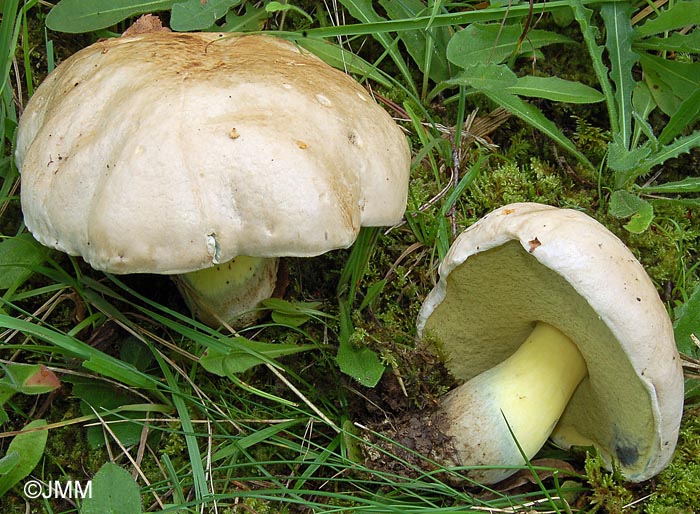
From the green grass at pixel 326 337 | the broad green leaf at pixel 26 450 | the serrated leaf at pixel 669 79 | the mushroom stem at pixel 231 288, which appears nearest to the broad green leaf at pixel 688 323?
the green grass at pixel 326 337

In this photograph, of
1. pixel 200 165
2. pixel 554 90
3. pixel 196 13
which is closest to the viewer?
pixel 200 165

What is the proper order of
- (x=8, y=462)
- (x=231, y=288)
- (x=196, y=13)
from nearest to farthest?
(x=8, y=462) → (x=231, y=288) → (x=196, y=13)

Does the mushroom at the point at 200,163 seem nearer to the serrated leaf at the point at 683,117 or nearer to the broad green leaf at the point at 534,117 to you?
the broad green leaf at the point at 534,117

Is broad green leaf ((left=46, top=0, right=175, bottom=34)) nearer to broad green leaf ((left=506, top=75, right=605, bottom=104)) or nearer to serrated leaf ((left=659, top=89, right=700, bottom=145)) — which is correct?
broad green leaf ((left=506, top=75, right=605, bottom=104))

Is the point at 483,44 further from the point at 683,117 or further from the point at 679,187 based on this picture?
the point at 679,187

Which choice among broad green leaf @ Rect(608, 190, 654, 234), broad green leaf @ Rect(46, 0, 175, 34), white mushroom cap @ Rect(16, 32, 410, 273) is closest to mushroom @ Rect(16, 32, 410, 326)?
white mushroom cap @ Rect(16, 32, 410, 273)

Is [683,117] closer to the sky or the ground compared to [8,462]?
closer to the sky

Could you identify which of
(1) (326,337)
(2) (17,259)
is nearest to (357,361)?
(1) (326,337)
